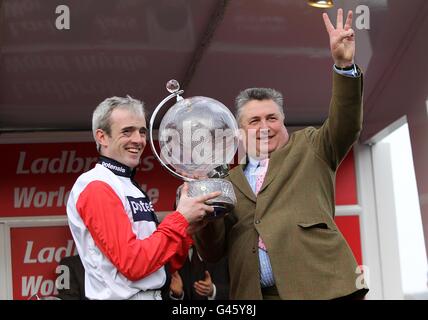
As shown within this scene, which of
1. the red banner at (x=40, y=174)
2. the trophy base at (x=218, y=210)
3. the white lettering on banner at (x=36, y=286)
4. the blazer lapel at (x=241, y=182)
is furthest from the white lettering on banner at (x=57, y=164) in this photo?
the trophy base at (x=218, y=210)

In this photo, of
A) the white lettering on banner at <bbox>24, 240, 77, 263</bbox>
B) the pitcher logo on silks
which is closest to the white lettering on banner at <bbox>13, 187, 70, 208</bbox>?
the white lettering on banner at <bbox>24, 240, 77, 263</bbox>

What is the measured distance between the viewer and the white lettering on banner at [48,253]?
221 inches

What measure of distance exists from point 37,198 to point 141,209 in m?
2.52

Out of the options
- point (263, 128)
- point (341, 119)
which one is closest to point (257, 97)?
point (263, 128)

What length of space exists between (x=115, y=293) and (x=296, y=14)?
203 centimetres

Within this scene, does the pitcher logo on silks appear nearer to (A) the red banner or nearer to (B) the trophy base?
(B) the trophy base

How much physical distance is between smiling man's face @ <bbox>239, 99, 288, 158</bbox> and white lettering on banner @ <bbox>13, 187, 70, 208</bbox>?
7.85 ft

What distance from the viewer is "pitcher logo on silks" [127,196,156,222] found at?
3.25m

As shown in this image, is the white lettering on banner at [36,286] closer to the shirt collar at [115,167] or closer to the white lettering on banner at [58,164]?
the white lettering on banner at [58,164]

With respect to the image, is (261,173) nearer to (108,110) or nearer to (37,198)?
(108,110)

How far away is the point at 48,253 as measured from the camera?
5625 millimetres

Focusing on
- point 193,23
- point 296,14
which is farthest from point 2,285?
point 296,14

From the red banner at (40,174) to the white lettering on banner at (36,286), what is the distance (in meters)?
0.37
